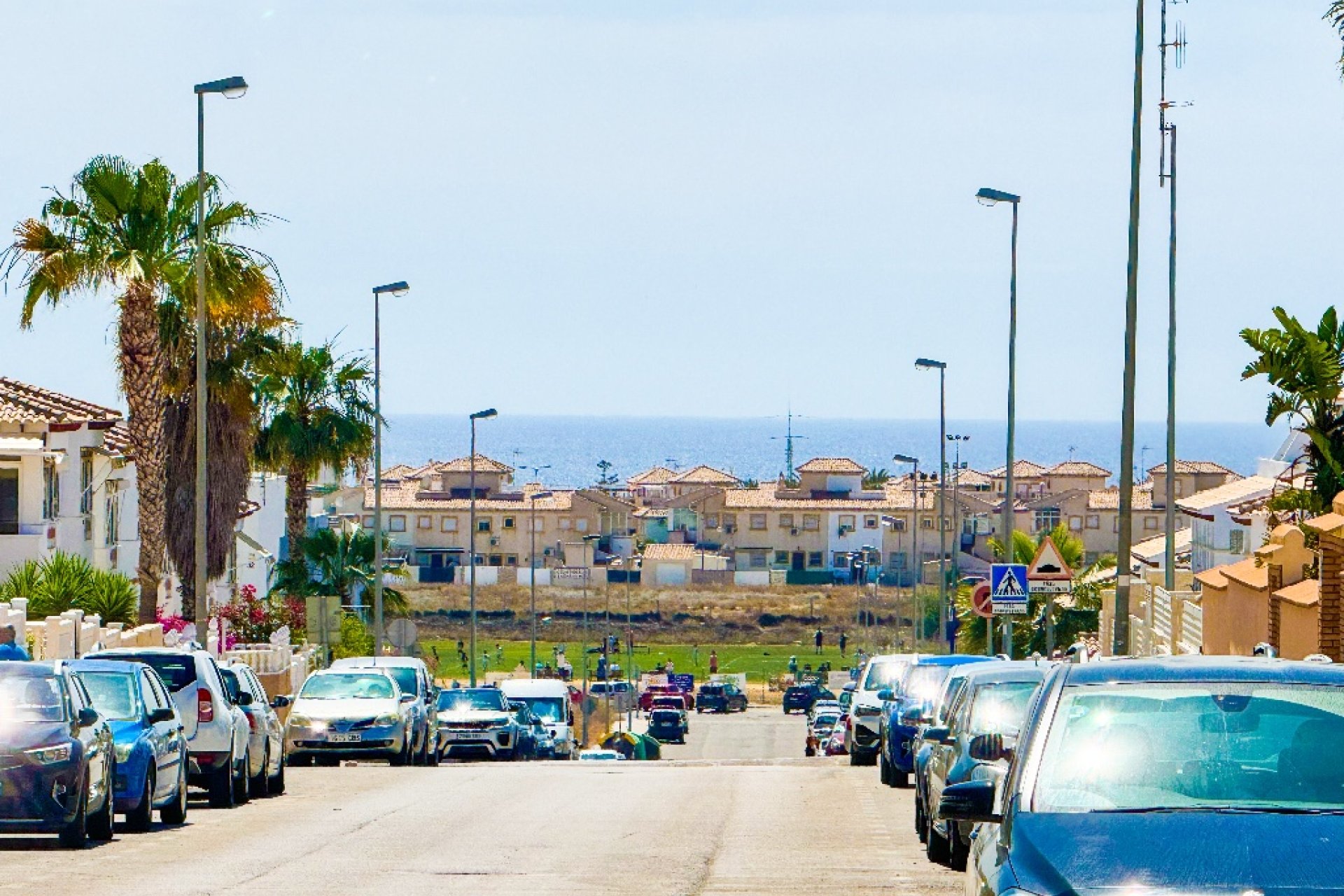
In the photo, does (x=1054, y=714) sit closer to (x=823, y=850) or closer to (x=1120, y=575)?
(x=823, y=850)

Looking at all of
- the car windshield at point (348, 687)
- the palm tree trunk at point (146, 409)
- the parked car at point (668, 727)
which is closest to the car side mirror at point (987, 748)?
the car windshield at point (348, 687)

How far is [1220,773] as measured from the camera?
841 centimetres

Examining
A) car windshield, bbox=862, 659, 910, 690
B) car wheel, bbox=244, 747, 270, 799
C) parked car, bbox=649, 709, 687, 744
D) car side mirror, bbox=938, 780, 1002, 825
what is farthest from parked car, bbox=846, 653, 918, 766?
parked car, bbox=649, 709, 687, 744

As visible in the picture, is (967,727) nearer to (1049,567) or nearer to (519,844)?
(519,844)

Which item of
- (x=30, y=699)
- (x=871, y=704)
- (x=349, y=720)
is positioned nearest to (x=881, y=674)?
(x=871, y=704)

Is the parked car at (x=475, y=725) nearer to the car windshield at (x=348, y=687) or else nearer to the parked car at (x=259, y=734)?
the car windshield at (x=348, y=687)

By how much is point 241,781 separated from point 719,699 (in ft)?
237

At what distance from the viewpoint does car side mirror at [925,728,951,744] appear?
17234mm

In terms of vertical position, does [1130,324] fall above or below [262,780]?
above

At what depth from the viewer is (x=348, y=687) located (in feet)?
109

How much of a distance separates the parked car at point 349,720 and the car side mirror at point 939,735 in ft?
50.8

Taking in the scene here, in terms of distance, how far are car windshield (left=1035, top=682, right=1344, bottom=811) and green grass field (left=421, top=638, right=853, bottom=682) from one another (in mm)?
101017

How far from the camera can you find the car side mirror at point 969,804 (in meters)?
8.71

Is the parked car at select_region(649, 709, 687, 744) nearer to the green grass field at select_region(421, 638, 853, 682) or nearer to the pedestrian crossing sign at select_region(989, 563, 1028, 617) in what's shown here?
the green grass field at select_region(421, 638, 853, 682)
